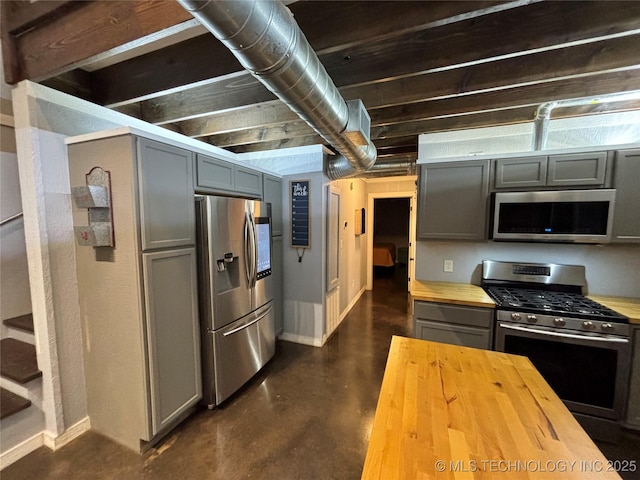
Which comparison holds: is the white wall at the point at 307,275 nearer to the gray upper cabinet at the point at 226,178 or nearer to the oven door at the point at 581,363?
the gray upper cabinet at the point at 226,178

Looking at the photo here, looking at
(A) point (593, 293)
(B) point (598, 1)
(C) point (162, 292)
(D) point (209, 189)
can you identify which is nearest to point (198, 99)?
(D) point (209, 189)

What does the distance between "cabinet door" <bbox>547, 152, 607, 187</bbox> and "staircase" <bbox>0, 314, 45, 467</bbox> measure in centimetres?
417

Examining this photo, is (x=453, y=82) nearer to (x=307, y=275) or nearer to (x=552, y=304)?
(x=552, y=304)

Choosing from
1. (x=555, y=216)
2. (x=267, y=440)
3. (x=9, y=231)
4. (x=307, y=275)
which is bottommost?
(x=267, y=440)

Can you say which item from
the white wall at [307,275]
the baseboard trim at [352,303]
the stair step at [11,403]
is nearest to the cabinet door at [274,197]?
the white wall at [307,275]

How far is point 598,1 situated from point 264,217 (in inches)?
101

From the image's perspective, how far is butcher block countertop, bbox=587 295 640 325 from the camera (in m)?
1.82

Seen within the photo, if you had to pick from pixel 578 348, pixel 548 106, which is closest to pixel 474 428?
pixel 578 348

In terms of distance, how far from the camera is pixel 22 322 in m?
1.98

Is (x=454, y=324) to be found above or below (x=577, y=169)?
below

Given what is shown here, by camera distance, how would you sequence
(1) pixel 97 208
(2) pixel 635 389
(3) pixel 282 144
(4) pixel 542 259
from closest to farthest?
(1) pixel 97 208 < (2) pixel 635 389 < (4) pixel 542 259 < (3) pixel 282 144

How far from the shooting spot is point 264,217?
268 centimetres

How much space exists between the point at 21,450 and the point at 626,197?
473cm

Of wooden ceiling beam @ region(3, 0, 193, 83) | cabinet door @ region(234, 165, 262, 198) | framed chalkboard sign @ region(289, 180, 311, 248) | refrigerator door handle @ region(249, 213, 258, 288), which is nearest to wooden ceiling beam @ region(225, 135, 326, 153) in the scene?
framed chalkboard sign @ region(289, 180, 311, 248)
